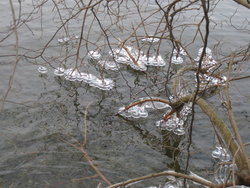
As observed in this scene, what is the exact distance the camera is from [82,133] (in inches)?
205

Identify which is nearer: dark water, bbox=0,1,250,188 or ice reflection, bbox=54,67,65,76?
dark water, bbox=0,1,250,188

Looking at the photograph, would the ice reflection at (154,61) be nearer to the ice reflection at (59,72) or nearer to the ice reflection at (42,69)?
the ice reflection at (59,72)

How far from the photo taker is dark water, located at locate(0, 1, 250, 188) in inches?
180

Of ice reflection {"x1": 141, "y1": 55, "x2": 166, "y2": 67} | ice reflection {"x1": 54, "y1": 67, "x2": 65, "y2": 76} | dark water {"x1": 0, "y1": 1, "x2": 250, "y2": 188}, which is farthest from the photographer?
ice reflection {"x1": 141, "y1": 55, "x2": 166, "y2": 67}

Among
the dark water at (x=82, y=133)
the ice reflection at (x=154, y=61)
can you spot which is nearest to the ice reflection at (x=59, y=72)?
the dark water at (x=82, y=133)

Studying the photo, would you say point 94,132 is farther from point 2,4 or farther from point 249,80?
point 2,4

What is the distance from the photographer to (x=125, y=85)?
646cm

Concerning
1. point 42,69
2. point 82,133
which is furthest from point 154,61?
point 82,133

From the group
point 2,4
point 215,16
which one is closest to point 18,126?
point 2,4

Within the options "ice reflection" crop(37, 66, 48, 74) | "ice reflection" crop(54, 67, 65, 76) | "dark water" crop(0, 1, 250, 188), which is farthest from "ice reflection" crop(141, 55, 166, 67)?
"ice reflection" crop(37, 66, 48, 74)

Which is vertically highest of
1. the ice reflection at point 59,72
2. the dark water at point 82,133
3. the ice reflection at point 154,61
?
the ice reflection at point 154,61

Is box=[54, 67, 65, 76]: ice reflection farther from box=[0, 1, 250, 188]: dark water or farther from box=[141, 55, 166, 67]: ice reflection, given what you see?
box=[141, 55, 166, 67]: ice reflection

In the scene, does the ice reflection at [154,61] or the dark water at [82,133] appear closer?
the dark water at [82,133]

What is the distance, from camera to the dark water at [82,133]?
4566 millimetres
